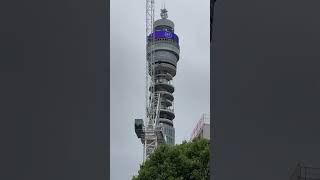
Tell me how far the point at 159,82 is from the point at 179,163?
68.9m

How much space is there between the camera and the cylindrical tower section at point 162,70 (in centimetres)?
8981

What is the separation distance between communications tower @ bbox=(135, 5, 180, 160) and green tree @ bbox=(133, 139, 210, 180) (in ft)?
210

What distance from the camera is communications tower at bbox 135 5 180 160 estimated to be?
87.4 meters

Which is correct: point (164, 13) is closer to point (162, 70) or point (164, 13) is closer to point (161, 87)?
point (162, 70)

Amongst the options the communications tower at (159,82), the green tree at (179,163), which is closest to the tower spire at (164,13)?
the communications tower at (159,82)

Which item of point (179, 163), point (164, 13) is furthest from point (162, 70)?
point (179, 163)

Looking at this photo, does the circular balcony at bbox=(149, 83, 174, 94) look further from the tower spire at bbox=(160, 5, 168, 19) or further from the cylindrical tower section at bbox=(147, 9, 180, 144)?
the tower spire at bbox=(160, 5, 168, 19)

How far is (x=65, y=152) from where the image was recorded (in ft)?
16.5

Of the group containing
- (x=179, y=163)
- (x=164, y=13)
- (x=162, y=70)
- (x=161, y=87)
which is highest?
(x=164, y=13)

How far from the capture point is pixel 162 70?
→ 91188mm

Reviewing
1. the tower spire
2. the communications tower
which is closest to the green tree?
the communications tower

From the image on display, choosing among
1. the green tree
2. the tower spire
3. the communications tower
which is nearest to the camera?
the green tree
